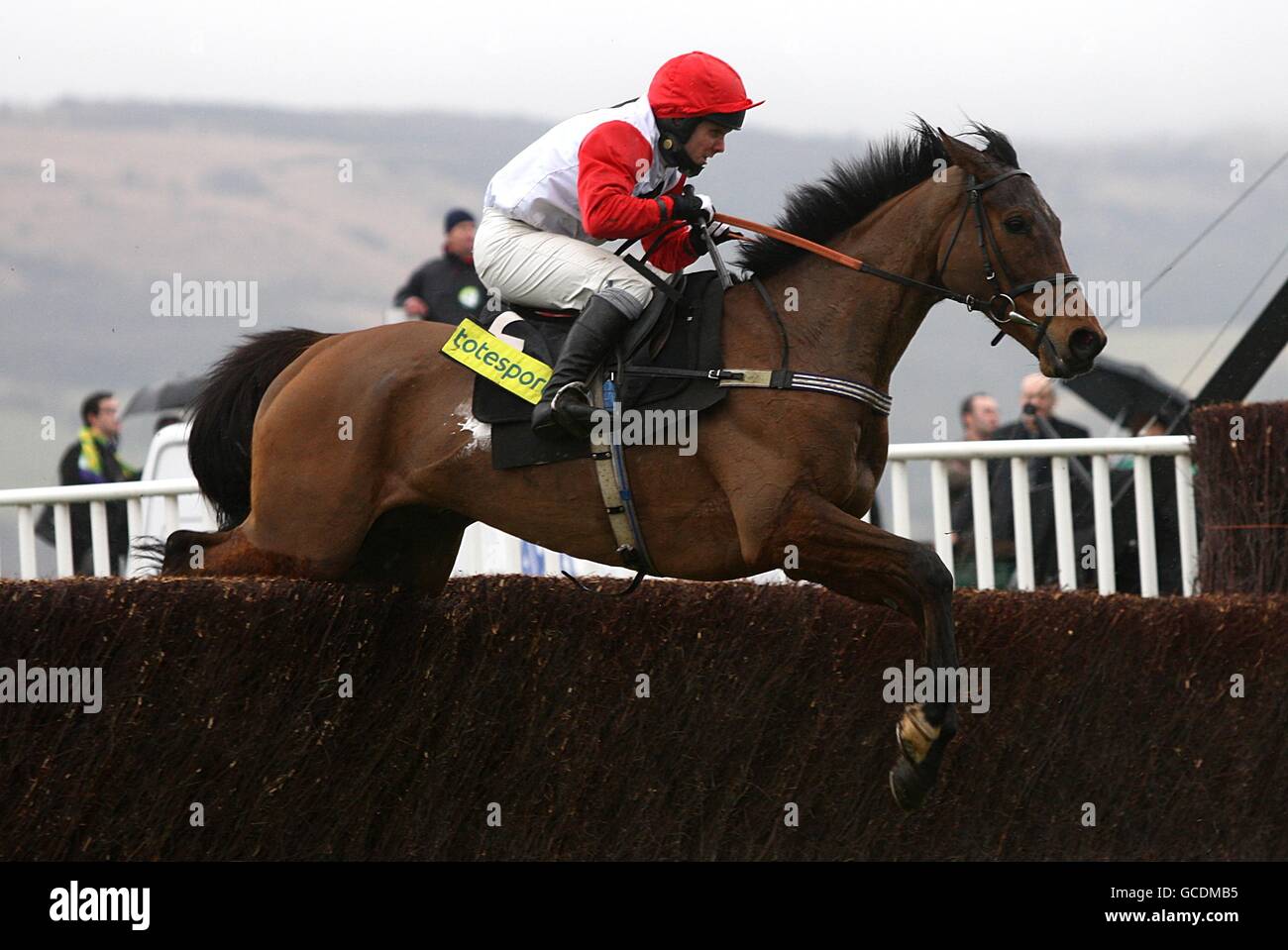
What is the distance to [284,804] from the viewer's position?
5055mm

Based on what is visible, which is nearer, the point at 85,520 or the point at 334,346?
the point at 334,346

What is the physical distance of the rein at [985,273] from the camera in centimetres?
502

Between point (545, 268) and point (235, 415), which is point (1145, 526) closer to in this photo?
point (545, 268)

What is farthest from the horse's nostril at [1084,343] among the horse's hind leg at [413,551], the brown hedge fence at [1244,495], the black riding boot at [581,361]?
the brown hedge fence at [1244,495]

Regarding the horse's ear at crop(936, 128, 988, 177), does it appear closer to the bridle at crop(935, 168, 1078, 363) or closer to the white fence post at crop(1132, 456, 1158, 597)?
the bridle at crop(935, 168, 1078, 363)

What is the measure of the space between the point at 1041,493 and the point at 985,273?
119 inches

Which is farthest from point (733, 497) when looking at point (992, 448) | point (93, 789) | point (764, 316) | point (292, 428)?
point (992, 448)

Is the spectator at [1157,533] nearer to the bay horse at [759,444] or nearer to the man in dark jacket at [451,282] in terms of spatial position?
the bay horse at [759,444]

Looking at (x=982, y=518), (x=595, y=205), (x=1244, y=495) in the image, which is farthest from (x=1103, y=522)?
(x=595, y=205)

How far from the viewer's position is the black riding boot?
516 cm

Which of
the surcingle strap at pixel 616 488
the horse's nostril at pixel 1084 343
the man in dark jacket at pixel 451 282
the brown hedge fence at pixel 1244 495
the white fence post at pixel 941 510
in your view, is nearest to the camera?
the horse's nostril at pixel 1084 343

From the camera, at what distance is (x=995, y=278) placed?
511 centimetres
